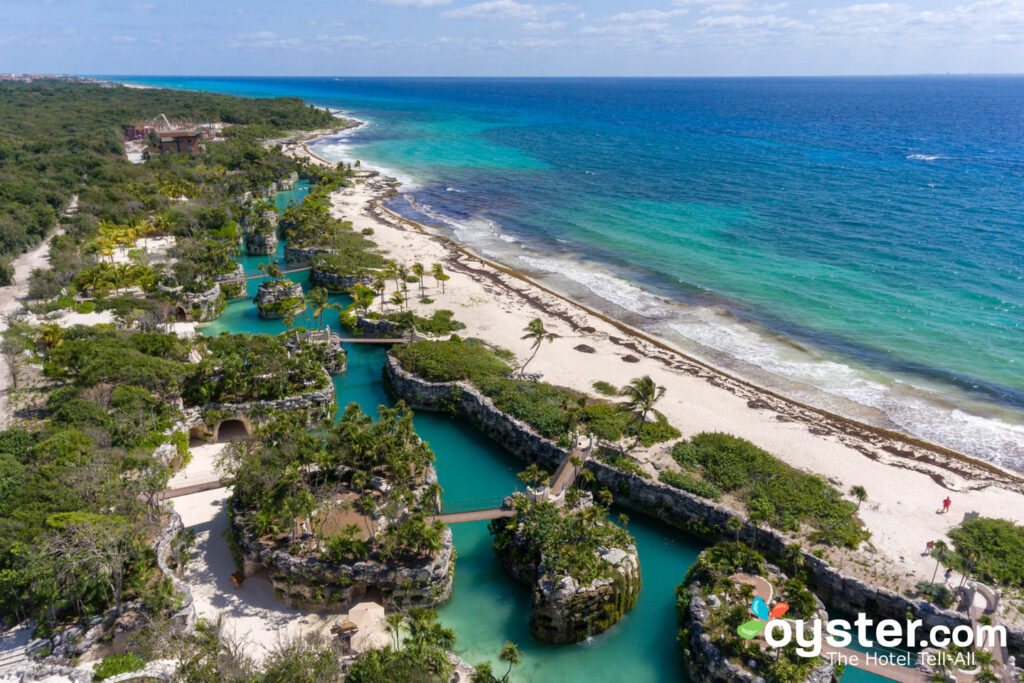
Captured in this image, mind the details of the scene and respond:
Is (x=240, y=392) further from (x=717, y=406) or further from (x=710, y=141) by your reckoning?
(x=710, y=141)

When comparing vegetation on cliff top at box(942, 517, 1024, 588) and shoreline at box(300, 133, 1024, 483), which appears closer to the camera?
vegetation on cliff top at box(942, 517, 1024, 588)

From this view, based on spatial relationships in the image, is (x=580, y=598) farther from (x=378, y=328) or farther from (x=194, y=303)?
(x=194, y=303)

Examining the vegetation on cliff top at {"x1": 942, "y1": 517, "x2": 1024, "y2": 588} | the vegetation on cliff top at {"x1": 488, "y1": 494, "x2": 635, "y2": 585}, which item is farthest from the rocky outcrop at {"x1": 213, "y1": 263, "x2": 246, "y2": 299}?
the vegetation on cliff top at {"x1": 942, "y1": 517, "x2": 1024, "y2": 588}

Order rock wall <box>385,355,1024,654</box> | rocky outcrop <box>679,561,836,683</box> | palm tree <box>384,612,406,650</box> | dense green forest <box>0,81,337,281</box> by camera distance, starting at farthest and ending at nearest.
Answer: dense green forest <box>0,81,337,281</box>, rock wall <box>385,355,1024,654</box>, rocky outcrop <box>679,561,836,683</box>, palm tree <box>384,612,406,650</box>

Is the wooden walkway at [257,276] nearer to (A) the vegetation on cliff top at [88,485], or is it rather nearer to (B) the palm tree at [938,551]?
(A) the vegetation on cliff top at [88,485]

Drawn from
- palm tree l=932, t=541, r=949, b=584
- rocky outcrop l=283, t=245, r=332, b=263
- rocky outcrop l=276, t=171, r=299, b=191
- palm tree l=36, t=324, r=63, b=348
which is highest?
rocky outcrop l=276, t=171, r=299, b=191

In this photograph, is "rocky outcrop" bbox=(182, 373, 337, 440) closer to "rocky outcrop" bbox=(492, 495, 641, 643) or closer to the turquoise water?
the turquoise water

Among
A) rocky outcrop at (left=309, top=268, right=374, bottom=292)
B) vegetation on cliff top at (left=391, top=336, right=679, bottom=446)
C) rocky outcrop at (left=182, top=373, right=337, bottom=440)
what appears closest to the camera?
rocky outcrop at (left=182, top=373, right=337, bottom=440)
